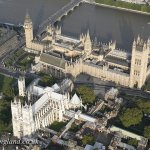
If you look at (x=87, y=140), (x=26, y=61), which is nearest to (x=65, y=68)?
(x=26, y=61)

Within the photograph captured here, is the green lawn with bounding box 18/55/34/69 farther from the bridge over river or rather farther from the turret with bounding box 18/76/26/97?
the turret with bounding box 18/76/26/97

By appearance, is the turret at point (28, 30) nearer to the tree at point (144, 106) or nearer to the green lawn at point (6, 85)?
the green lawn at point (6, 85)

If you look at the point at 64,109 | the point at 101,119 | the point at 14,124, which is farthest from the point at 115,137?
the point at 14,124

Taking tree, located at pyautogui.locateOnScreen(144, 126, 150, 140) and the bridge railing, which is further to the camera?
the bridge railing

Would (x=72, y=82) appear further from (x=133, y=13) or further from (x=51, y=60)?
(x=133, y=13)

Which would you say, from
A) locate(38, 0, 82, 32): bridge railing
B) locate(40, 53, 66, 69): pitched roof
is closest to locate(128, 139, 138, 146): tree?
locate(40, 53, 66, 69): pitched roof

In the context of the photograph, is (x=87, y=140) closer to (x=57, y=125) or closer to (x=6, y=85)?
(x=57, y=125)
